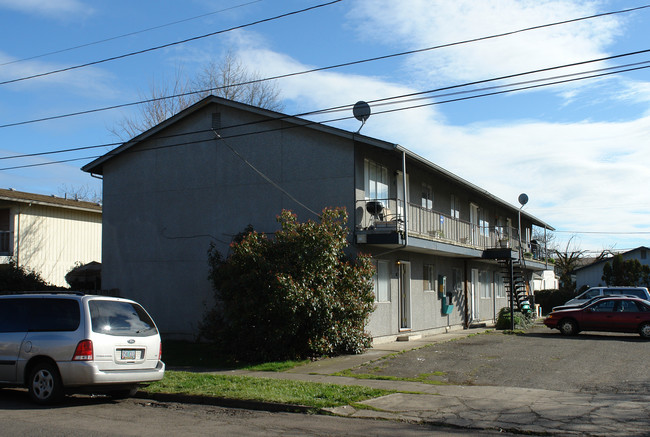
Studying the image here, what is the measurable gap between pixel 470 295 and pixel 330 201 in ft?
37.5

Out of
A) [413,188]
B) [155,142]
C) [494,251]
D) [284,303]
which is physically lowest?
[284,303]

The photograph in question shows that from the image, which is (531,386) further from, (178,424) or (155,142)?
(155,142)

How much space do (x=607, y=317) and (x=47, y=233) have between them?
23.5 meters

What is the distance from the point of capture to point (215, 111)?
20.5 metres

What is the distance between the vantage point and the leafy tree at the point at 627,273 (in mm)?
45844

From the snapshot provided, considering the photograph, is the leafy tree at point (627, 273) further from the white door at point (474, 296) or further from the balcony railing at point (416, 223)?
the balcony railing at point (416, 223)

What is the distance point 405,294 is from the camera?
2116 centimetres

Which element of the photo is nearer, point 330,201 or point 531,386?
point 531,386

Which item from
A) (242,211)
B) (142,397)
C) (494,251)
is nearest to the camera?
(142,397)

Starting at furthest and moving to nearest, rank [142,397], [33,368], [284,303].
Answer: [284,303]
[142,397]
[33,368]

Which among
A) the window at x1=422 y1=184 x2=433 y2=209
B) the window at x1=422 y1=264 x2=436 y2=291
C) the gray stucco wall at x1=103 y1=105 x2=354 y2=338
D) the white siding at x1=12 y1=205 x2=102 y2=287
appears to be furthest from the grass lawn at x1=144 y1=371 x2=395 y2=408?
the white siding at x1=12 y1=205 x2=102 y2=287

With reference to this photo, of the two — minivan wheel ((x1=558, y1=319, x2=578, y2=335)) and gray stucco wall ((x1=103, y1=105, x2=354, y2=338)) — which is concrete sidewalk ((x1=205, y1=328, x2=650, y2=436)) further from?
minivan wheel ((x1=558, y1=319, x2=578, y2=335))

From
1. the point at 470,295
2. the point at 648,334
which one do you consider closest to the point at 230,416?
the point at 648,334

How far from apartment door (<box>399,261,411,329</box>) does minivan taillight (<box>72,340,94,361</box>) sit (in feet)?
41.2
